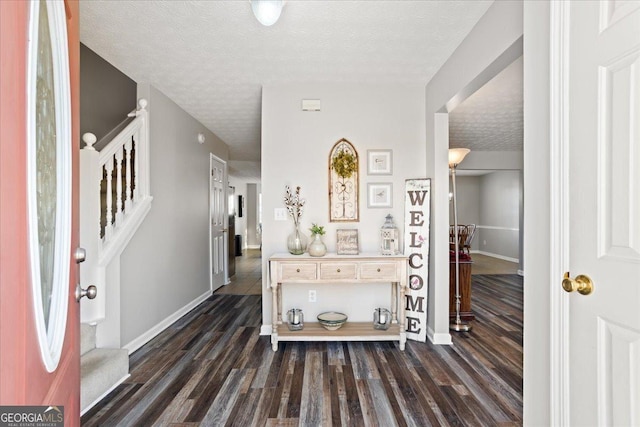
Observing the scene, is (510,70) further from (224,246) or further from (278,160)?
(224,246)

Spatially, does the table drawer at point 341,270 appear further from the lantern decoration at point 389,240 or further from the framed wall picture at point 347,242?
the lantern decoration at point 389,240

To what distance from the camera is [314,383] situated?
2.16 meters

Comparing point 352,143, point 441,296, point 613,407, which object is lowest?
point 441,296

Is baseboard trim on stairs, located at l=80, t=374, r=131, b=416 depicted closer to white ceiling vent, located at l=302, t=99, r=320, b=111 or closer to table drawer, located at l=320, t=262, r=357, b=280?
table drawer, located at l=320, t=262, r=357, b=280

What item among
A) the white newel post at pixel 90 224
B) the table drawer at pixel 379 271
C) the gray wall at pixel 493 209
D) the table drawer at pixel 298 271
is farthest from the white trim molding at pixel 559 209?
the gray wall at pixel 493 209

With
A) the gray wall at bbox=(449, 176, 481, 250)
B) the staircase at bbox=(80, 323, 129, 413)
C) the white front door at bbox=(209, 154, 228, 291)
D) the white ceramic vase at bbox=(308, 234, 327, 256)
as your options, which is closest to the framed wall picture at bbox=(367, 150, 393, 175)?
the white ceramic vase at bbox=(308, 234, 327, 256)

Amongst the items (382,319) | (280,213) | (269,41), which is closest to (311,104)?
(269,41)

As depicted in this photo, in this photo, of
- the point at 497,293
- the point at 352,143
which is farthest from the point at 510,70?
the point at 497,293

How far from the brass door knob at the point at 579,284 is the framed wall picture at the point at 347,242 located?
77.1 inches

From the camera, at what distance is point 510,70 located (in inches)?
111

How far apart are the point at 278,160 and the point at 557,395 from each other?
266 centimetres

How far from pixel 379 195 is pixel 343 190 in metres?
0.37

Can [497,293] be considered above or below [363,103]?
below

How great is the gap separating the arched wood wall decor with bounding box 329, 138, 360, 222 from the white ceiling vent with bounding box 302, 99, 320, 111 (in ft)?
1.38
